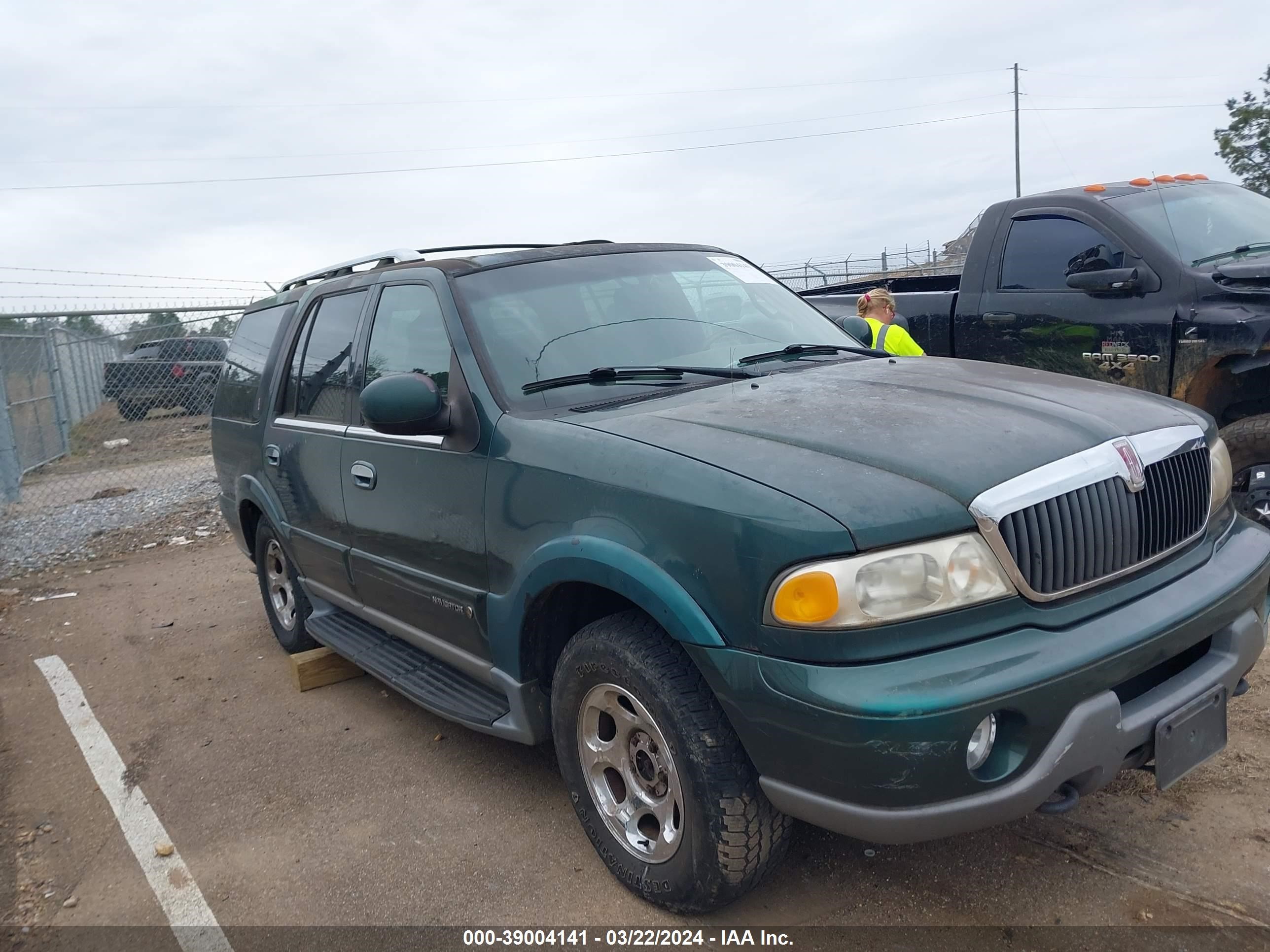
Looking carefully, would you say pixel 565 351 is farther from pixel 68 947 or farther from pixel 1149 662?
pixel 68 947

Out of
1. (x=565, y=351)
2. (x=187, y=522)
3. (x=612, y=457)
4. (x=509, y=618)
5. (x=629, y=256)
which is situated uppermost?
(x=629, y=256)

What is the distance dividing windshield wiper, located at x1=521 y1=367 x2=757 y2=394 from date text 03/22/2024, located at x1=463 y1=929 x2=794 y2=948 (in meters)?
1.65

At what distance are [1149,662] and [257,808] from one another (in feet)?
10.3

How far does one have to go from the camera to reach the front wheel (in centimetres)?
249

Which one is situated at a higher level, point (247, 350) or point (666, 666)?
point (247, 350)

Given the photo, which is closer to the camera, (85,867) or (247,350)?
(85,867)

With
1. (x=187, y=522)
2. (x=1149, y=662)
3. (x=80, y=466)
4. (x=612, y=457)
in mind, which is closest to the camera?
(x=1149, y=662)

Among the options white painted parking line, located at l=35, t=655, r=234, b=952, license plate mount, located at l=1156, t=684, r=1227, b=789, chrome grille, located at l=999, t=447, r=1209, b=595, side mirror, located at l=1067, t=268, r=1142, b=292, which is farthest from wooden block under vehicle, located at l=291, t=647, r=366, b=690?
side mirror, located at l=1067, t=268, r=1142, b=292

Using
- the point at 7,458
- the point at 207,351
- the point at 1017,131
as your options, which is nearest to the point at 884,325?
the point at 7,458

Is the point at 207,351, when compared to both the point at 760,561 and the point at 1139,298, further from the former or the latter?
the point at 760,561

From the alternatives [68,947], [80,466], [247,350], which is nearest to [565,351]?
[68,947]

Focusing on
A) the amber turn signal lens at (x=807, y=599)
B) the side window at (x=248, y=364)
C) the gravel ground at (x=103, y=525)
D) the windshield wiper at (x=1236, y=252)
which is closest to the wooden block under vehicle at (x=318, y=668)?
the side window at (x=248, y=364)

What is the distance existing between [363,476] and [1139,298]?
411 cm

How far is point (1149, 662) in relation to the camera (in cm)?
241
